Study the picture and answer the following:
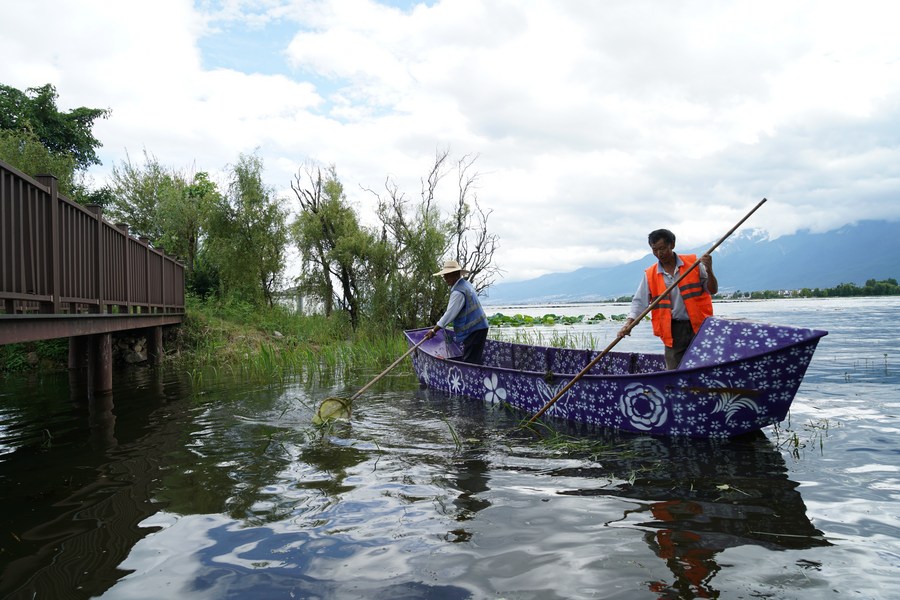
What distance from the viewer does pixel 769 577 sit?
270 cm

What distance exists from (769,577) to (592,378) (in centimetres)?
304

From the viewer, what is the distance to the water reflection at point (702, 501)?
293cm

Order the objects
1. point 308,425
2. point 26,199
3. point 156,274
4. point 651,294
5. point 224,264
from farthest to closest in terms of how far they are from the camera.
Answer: point 224,264 < point 156,274 < point 308,425 < point 651,294 < point 26,199

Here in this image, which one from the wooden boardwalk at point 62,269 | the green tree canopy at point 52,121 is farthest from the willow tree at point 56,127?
the wooden boardwalk at point 62,269

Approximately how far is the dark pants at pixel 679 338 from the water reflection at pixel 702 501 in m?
1.03

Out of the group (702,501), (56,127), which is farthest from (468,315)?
(56,127)

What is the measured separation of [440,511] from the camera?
3.70 m

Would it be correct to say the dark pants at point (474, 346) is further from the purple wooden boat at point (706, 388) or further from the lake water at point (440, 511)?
the lake water at point (440, 511)

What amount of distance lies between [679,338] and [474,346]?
3303 millimetres

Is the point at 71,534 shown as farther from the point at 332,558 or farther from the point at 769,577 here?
the point at 769,577

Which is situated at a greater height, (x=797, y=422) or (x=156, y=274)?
(x=156, y=274)

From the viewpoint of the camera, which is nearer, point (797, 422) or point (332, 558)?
point (332, 558)

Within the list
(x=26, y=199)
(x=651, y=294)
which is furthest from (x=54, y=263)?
(x=651, y=294)

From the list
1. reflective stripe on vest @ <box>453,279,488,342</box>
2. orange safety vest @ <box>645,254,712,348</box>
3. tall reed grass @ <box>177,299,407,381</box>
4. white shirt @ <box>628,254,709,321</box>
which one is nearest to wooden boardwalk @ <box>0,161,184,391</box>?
tall reed grass @ <box>177,299,407,381</box>
